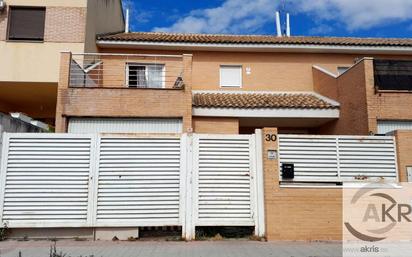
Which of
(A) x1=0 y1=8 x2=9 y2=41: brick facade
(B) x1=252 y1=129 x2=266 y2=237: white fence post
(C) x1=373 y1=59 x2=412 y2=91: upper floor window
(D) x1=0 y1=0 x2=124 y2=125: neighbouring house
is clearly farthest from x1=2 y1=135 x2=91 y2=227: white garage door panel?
(C) x1=373 y1=59 x2=412 y2=91: upper floor window

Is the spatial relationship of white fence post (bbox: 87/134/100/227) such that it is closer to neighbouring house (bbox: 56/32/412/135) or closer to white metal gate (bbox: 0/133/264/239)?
white metal gate (bbox: 0/133/264/239)

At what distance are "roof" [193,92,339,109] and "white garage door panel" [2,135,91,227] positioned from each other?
5001mm

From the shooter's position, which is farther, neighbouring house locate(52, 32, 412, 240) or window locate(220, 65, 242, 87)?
window locate(220, 65, 242, 87)

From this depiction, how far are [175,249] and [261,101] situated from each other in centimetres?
692

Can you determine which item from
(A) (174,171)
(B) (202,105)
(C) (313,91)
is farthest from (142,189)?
(C) (313,91)

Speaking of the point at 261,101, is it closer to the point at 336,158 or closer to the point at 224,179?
the point at 336,158

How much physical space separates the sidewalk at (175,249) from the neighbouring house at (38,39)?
23.0ft

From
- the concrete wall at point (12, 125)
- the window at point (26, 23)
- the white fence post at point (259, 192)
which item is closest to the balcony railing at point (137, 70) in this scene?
the window at point (26, 23)

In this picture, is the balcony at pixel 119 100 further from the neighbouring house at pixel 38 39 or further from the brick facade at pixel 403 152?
the brick facade at pixel 403 152

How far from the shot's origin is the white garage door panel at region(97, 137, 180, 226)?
7918 millimetres

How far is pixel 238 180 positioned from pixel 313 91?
28.4 feet

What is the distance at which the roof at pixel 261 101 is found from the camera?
1217cm

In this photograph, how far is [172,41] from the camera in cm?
1478

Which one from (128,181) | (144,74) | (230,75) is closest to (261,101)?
(230,75)
